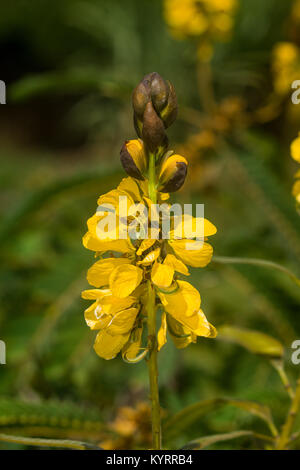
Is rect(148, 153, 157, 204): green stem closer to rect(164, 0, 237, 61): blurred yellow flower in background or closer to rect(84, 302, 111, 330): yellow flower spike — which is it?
rect(84, 302, 111, 330): yellow flower spike

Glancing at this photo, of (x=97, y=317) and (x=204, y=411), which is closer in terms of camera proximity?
(x=97, y=317)

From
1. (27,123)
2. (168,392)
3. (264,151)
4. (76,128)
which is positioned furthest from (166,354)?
(27,123)

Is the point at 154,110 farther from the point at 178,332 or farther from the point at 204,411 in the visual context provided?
the point at 204,411

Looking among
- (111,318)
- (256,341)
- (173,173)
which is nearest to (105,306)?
(111,318)

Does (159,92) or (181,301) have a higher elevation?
(159,92)

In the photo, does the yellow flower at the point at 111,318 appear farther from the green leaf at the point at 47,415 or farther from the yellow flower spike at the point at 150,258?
the green leaf at the point at 47,415

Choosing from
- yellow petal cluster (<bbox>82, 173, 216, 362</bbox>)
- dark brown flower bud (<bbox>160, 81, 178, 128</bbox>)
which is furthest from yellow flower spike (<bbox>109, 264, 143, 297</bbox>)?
dark brown flower bud (<bbox>160, 81, 178, 128</bbox>)
